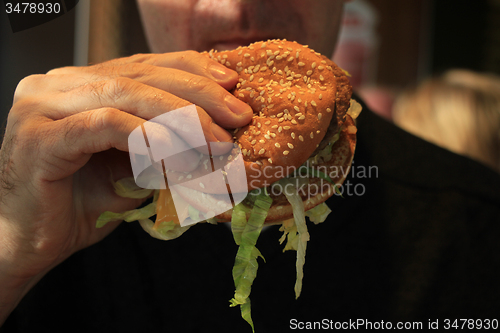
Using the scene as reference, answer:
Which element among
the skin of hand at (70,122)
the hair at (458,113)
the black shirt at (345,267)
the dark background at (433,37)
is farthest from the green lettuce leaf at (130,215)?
the dark background at (433,37)

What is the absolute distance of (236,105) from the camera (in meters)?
1.12

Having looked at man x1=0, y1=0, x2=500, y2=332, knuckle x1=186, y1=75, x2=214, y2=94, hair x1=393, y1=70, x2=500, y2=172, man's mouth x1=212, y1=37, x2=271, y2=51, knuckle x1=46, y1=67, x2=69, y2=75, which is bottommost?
hair x1=393, y1=70, x2=500, y2=172

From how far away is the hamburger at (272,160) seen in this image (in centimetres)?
117

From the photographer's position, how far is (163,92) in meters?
1.05

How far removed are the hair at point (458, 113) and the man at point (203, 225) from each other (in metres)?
1.69

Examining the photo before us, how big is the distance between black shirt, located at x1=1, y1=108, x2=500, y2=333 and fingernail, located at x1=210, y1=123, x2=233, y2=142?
1.72ft

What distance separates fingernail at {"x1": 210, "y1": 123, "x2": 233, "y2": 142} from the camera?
107 cm

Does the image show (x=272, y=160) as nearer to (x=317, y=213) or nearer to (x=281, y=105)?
(x=281, y=105)

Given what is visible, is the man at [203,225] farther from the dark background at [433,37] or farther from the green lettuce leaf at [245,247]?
the dark background at [433,37]

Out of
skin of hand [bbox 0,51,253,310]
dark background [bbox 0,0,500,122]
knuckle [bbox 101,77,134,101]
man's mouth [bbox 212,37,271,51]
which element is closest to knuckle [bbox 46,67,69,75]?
skin of hand [bbox 0,51,253,310]

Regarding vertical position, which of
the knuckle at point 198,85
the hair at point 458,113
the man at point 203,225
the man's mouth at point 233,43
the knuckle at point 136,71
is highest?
the knuckle at point 136,71

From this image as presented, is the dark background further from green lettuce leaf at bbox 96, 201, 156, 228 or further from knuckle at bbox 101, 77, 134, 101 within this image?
knuckle at bbox 101, 77, 134, 101

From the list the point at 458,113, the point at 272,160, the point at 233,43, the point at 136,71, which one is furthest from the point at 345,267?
the point at 458,113

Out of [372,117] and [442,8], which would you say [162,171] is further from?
[442,8]
